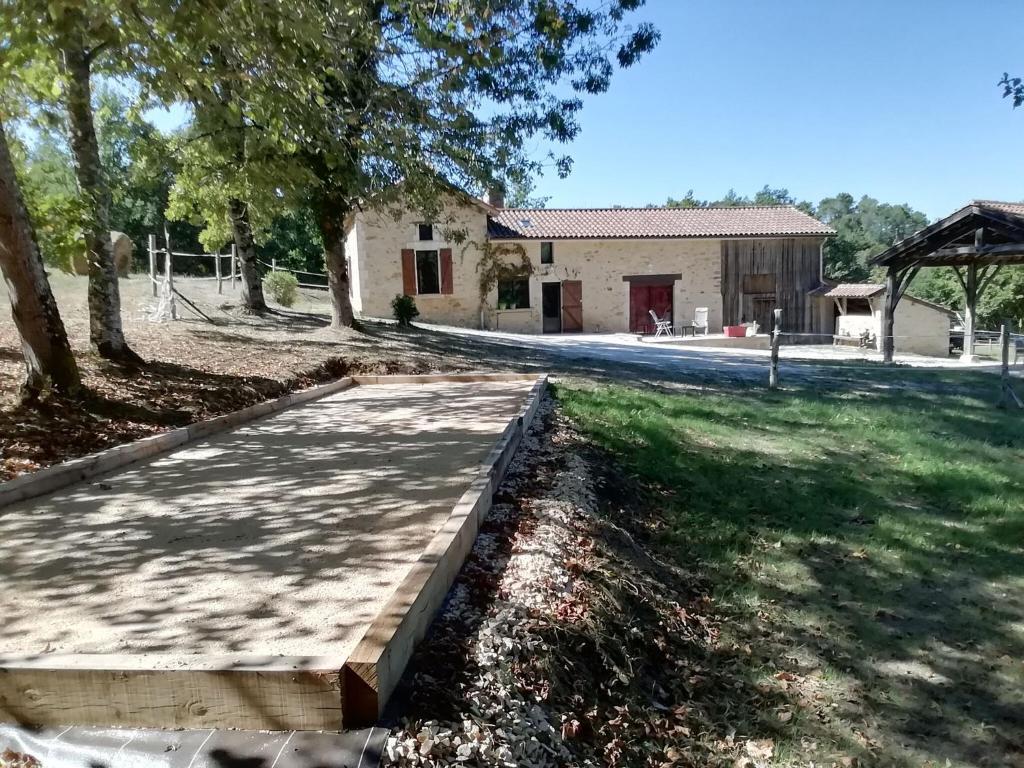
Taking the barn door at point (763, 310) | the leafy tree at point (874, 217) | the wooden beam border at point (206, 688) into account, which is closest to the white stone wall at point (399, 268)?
the barn door at point (763, 310)

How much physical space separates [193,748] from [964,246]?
18.4 metres

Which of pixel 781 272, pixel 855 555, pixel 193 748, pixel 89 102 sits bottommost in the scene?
pixel 855 555

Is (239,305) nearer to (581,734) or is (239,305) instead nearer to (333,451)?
(333,451)

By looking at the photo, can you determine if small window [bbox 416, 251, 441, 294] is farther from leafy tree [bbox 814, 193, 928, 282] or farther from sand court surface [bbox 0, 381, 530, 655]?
leafy tree [bbox 814, 193, 928, 282]

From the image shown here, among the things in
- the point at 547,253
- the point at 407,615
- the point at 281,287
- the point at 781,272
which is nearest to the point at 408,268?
the point at 547,253

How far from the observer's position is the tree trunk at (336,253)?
40.9ft

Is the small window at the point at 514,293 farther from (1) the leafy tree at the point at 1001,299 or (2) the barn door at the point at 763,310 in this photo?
(1) the leafy tree at the point at 1001,299

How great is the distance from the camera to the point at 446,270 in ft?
77.9

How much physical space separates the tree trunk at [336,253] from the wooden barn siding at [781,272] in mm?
16346

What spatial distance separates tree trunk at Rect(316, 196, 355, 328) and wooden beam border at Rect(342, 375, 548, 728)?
9.55 m

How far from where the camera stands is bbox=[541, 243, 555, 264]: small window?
966 inches

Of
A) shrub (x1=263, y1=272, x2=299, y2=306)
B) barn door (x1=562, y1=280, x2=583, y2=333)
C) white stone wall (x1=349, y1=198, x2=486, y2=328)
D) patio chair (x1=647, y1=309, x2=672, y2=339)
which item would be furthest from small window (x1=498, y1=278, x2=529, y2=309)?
shrub (x1=263, y1=272, x2=299, y2=306)

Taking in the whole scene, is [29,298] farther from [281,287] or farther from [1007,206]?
[1007,206]

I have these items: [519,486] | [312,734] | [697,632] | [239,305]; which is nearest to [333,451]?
[519,486]
